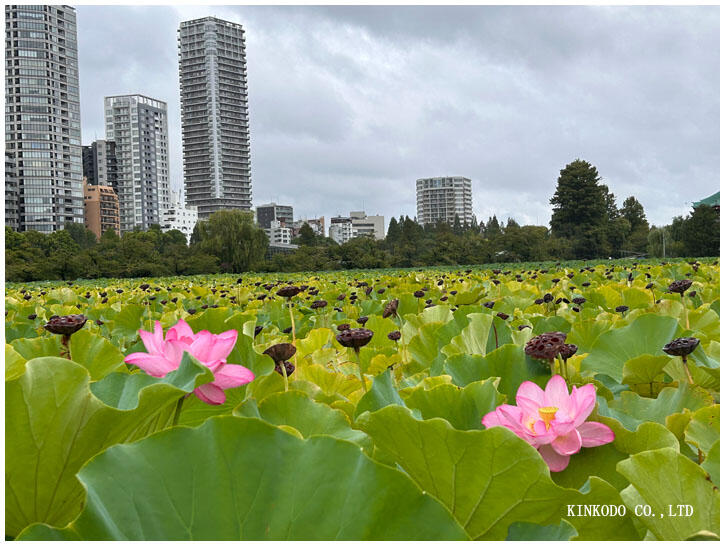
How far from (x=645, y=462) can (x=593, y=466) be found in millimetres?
128

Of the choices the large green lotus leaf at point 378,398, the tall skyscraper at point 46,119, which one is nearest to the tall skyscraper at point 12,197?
the tall skyscraper at point 46,119

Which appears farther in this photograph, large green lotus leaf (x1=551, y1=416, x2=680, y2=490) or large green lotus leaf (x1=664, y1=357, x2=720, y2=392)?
large green lotus leaf (x1=664, y1=357, x2=720, y2=392)

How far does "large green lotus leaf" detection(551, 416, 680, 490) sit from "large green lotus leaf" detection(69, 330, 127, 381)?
2.45 feet

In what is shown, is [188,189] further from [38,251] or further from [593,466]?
[593,466]

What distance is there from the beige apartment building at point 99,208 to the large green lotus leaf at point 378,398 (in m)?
86.9

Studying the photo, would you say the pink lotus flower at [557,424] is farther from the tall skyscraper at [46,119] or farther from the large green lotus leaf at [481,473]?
the tall skyscraper at [46,119]

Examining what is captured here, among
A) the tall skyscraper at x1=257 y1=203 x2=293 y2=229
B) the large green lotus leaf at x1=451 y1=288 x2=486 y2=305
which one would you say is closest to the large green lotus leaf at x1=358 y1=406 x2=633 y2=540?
the large green lotus leaf at x1=451 y1=288 x2=486 y2=305

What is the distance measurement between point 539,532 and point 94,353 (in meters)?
0.83

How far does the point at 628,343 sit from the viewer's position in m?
1.14

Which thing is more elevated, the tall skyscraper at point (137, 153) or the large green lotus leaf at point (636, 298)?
the tall skyscraper at point (137, 153)

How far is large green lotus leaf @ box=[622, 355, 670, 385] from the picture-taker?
98 centimetres

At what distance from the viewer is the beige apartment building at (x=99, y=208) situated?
80688mm

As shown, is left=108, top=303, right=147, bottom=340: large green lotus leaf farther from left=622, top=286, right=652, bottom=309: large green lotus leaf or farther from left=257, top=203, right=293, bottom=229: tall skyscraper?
left=257, top=203, right=293, bottom=229: tall skyscraper

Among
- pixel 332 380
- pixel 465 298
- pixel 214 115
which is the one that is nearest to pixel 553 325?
pixel 332 380
